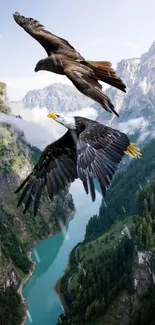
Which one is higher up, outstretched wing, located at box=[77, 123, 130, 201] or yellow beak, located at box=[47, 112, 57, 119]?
yellow beak, located at box=[47, 112, 57, 119]

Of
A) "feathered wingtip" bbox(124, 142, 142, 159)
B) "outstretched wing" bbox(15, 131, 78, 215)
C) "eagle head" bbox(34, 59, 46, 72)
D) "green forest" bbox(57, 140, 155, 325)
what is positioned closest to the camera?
"eagle head" bbox(34, 59, 46, 72)

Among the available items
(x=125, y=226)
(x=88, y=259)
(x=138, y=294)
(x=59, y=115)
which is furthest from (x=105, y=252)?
(x=59, y=115)

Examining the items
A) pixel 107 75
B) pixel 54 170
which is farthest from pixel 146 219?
pixel 107 75

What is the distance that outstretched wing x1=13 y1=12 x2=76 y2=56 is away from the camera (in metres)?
4.67

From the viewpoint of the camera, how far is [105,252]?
117562 mm

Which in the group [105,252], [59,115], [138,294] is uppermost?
[59,115]

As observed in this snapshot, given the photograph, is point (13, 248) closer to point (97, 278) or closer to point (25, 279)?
point (25, 279)

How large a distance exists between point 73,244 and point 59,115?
157 metres

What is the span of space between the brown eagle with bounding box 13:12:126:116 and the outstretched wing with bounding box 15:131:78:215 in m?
1.62

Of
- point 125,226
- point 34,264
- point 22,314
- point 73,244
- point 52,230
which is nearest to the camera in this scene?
point 22,314

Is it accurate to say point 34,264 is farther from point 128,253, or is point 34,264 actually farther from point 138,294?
point 138,294

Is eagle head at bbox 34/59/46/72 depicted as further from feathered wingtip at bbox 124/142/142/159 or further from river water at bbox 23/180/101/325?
river water at bbox 23/180/101/325

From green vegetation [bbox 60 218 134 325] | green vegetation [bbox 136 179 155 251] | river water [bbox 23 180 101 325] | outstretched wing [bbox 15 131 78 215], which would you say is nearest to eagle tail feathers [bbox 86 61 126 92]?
outstretched wing [bbox 15 131 78 215]

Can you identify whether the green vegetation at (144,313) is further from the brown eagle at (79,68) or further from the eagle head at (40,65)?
the eagle head at (40,65)
